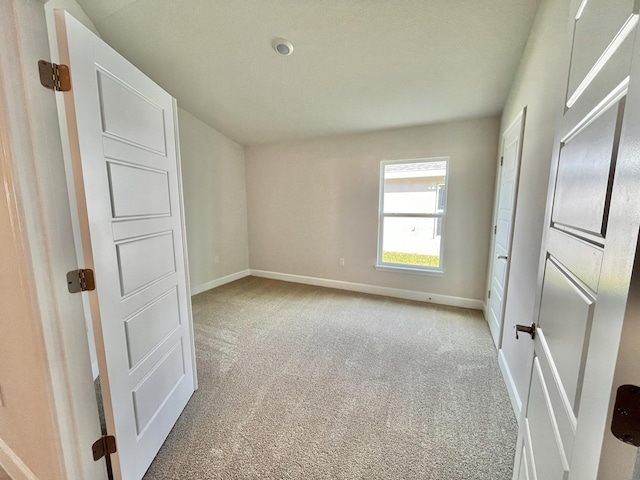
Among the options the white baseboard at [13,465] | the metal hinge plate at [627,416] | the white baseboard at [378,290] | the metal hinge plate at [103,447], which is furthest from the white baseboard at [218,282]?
the metal hinge plate at [627,416]

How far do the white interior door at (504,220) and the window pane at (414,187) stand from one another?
704 mm

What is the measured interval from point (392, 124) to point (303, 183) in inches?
60.9

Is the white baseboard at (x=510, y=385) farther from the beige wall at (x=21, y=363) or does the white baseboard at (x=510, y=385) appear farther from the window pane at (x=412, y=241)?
the beige wall at (x=21, y=363)

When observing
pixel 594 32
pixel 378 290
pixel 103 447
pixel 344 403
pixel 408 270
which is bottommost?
pixel 344 403

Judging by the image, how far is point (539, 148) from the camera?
154cm

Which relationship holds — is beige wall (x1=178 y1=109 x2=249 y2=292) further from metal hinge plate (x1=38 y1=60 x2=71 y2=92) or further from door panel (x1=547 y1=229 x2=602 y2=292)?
door panel (x1=547 y1=229 x2=602 y2=292)

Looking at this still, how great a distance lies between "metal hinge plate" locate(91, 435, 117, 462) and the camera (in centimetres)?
101

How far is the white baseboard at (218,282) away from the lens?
11.9 ft

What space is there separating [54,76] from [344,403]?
2.15 m

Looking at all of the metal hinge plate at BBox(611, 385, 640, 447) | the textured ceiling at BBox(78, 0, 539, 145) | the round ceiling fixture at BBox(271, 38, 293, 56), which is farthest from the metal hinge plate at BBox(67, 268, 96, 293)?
the round ceiling fixture at BBox(271, 38, 293, 56)

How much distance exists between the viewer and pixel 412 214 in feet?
11.0

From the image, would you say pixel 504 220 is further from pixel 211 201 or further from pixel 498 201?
pixel 211 201

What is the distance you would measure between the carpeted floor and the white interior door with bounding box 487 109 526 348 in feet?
1.02

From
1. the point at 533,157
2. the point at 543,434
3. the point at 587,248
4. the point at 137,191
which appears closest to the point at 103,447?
the point at 137,191
